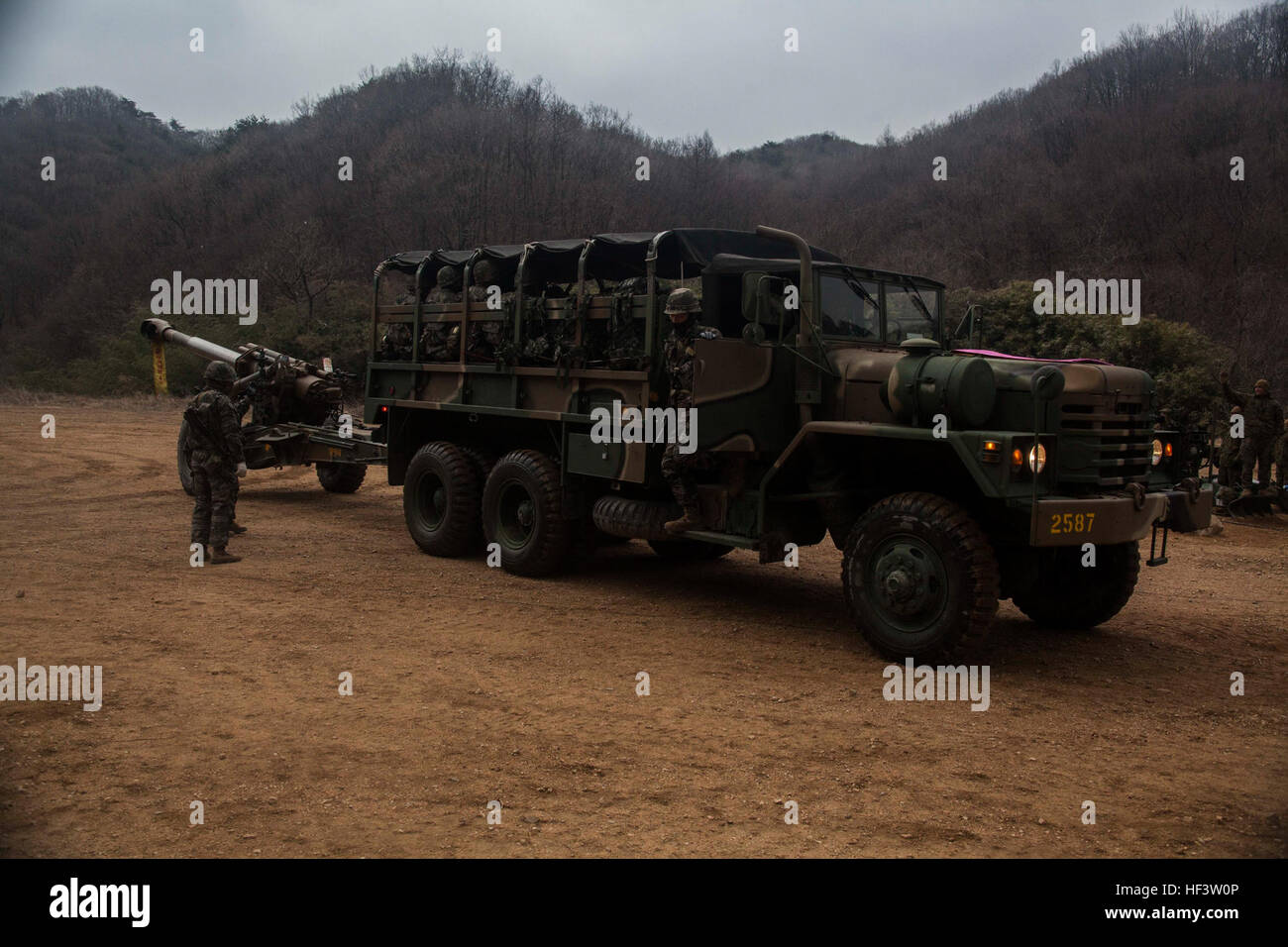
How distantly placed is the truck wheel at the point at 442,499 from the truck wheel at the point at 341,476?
13.4ft

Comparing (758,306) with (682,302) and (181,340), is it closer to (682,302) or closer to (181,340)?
(682,302)

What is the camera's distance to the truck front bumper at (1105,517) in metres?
5.98

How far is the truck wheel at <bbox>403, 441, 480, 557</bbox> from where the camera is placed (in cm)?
1006

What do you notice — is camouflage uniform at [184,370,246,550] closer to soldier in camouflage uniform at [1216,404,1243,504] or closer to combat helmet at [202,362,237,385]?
combat helmet at [202,362,237,385]

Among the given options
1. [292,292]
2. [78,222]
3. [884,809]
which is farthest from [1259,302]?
[78,222]

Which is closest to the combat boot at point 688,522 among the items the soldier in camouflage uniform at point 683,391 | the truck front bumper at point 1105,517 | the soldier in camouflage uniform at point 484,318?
the soldier in camouflage uniform at point 683,391

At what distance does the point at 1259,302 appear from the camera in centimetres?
2656

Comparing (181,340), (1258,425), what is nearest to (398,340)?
(181,340)

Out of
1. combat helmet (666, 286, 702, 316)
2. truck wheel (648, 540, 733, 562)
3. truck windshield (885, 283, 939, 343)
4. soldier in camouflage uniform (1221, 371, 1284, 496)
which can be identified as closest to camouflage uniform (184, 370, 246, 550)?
truck wheel (648, 540, 733, 562)

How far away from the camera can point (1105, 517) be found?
6.18 m

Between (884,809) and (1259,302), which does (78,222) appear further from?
(884,809)

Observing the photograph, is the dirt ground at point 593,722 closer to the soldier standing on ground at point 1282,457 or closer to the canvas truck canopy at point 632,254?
the canvas truck canopy at point 632,254

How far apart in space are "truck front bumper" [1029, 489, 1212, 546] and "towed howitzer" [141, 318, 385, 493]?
8.72 m
